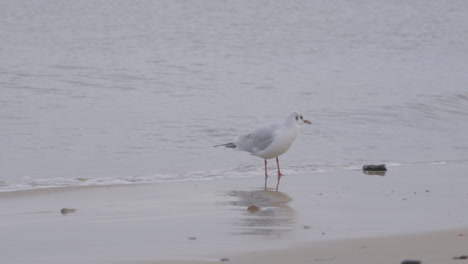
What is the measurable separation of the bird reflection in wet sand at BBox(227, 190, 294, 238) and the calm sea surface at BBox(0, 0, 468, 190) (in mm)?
1218

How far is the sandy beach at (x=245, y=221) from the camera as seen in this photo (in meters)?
5.18

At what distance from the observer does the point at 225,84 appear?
14.6 meters

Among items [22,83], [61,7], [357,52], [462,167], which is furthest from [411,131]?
[61,7]

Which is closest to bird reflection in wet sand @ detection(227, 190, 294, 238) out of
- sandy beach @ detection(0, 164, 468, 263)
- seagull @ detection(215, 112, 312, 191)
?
sandy beach @ detection(0, 164, 468, 263)

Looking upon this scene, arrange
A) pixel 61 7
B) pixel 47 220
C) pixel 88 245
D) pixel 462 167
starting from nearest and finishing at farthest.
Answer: pixel 88 245, pixel 47 220, pixel 462 167, pixel 61 7

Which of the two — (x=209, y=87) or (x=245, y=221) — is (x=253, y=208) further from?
(x=209, y=87)

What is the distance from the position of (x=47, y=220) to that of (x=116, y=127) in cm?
483

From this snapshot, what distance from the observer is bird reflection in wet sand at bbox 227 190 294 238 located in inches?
230

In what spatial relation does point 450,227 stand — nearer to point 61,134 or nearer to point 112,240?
point 112,240

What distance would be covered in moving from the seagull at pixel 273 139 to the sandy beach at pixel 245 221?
0.44 meters

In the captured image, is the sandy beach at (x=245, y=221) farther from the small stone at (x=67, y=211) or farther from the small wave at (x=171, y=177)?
the small wave at (x=171, y=177)

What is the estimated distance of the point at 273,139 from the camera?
884 centimetres

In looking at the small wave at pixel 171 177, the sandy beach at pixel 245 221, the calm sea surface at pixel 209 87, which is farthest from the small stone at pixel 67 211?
the calm sea surface at pixel 209 87

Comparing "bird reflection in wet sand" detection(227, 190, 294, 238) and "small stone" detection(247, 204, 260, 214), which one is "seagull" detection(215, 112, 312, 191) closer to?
"bird reflection in wet sand" detection(227, 190, 294, 238)
